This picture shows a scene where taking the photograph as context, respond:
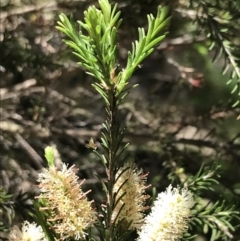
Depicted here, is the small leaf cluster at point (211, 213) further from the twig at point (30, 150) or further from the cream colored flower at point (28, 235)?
the twig at point (30, 150)

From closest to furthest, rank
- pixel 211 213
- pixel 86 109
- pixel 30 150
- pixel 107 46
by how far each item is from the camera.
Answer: pixel 107 46, pixel 211 213, pixel 30 150, pixel 86 109

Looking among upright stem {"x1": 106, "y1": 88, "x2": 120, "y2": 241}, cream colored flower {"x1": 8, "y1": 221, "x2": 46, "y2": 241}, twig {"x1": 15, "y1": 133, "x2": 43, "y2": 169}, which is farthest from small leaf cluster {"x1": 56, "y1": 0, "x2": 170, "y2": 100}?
twig {"x1": 15, "y1": 133, "x2": 43, "y2": 169}

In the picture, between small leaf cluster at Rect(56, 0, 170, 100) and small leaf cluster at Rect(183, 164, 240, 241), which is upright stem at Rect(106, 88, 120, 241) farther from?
small leaf cluster at Rect(183, 164, 240, 241)

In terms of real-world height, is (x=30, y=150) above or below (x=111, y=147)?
below

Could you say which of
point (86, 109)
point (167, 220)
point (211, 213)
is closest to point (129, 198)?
point (167, 220)

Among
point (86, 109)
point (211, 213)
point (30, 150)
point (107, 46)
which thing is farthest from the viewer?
point (86, 109)

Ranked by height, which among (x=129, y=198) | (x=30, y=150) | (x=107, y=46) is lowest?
(x=30, y=150)

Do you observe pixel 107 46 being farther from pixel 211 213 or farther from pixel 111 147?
pixel 211 213

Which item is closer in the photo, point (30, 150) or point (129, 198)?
point (129, 198)
